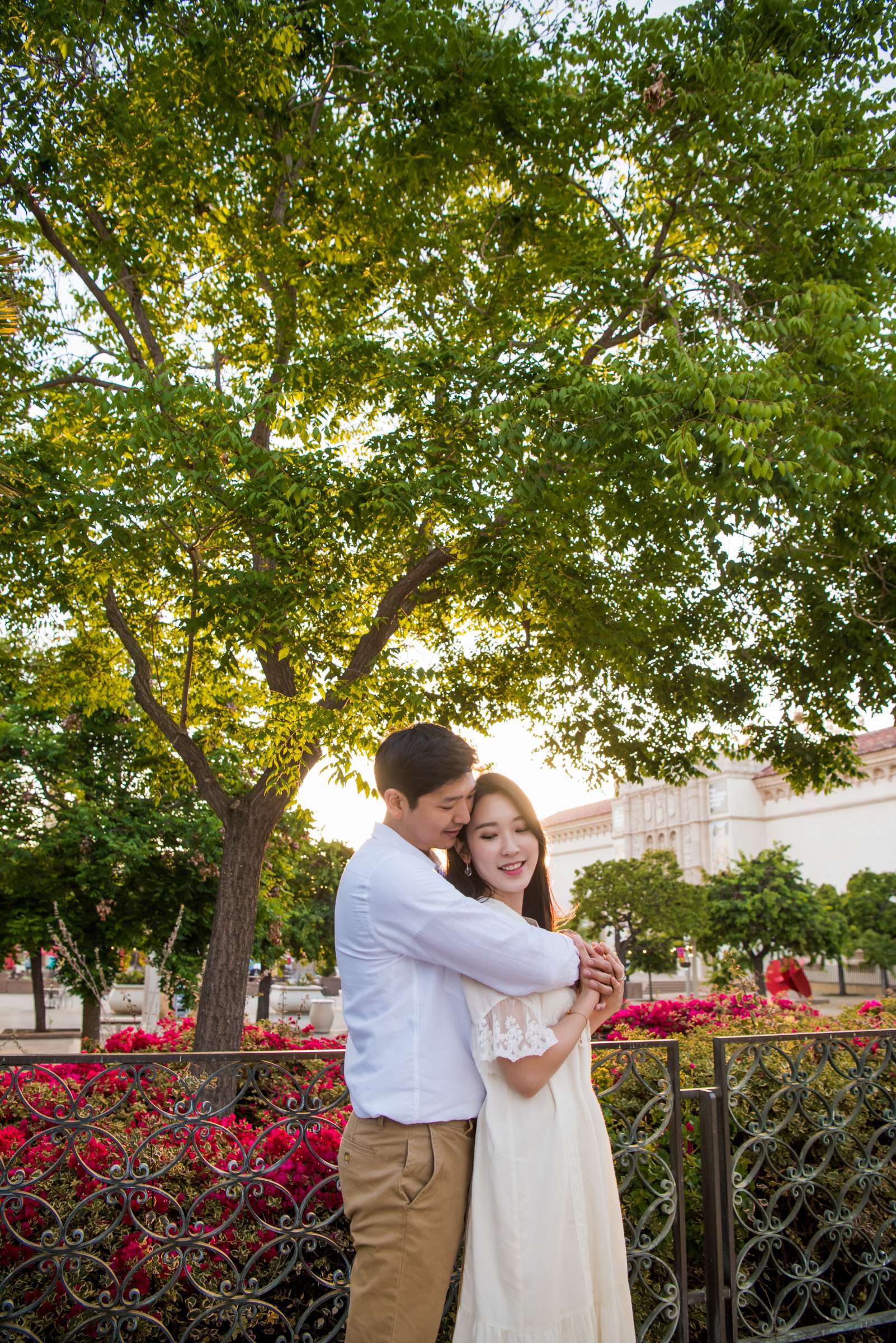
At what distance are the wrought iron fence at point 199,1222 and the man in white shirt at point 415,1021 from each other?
43.8 inches

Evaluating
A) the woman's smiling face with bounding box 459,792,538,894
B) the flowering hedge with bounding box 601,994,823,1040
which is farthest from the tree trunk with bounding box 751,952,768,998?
the woman's smiling face with bounding box 459,792,538,894

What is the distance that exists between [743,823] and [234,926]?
47.4m

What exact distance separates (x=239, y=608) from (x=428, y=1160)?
5387 millimetres

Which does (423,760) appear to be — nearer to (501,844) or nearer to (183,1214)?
(501,844)

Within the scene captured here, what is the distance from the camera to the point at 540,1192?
6.22 feet

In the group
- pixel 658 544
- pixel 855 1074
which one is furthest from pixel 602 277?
pixel 855 1074

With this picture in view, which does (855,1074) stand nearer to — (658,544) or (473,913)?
(473,913)

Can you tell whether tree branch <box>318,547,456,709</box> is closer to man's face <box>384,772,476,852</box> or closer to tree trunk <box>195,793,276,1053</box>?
tree trunk <box>195,793,276,1053</box>

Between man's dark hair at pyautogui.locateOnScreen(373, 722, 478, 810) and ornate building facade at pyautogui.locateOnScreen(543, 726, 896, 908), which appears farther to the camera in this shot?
ornate building facade at pyautogui.locateOnScreen(543, 726, 896, 908)

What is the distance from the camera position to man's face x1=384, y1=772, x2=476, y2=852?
211 centimetres

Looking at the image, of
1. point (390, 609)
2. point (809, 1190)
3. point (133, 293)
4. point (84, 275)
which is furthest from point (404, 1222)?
point (84, 275)

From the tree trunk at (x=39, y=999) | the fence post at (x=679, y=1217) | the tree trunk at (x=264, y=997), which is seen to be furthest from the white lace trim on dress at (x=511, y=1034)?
the tree trunk at (x=264, y=997)

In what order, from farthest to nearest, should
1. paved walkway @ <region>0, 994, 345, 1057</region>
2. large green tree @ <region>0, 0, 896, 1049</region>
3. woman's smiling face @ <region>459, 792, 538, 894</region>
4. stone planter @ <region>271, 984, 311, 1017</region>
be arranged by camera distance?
stone planter @ <region>271, 984, 311, 1017</region> → paved walkway @ <region>0, 994, 345, 1057</region> → large green tree @ <region>0, 0, 896, 1049</region> → woman's smiling face @ <region>459, 792, 538, 894</region>

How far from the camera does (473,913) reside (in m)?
1.90
